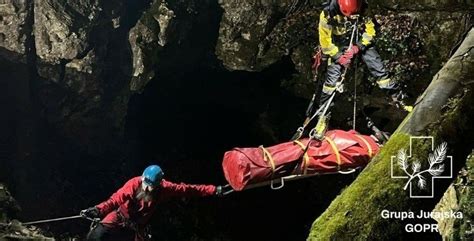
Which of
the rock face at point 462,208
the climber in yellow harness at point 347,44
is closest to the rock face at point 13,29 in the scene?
the climber in yellow harness at point 347,44

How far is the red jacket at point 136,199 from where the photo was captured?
7.57 m

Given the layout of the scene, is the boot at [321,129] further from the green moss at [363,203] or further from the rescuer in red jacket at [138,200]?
the green moss at [363,203]

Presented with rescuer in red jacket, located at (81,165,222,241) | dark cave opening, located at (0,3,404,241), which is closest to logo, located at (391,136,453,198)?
rescuer in red jacket, located at (81,165,222,241)

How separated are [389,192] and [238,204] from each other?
8814 millimetres

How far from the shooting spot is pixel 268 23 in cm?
1127

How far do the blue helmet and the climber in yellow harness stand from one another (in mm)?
2752

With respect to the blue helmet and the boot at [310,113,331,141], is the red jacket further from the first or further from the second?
the boot at [310,113,331,141]

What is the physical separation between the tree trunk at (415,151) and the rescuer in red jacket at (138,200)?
353 centimetres

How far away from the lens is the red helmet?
6824 mm

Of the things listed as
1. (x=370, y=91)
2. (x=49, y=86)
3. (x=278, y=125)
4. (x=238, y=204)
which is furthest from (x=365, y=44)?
(x=49, y=86)

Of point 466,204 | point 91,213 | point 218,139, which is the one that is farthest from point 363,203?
point 218,139

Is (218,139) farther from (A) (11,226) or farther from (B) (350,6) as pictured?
(B) (350,6)

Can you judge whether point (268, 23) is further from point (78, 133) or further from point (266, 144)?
point (78, 133)

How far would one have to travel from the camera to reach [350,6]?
6.84 meters
